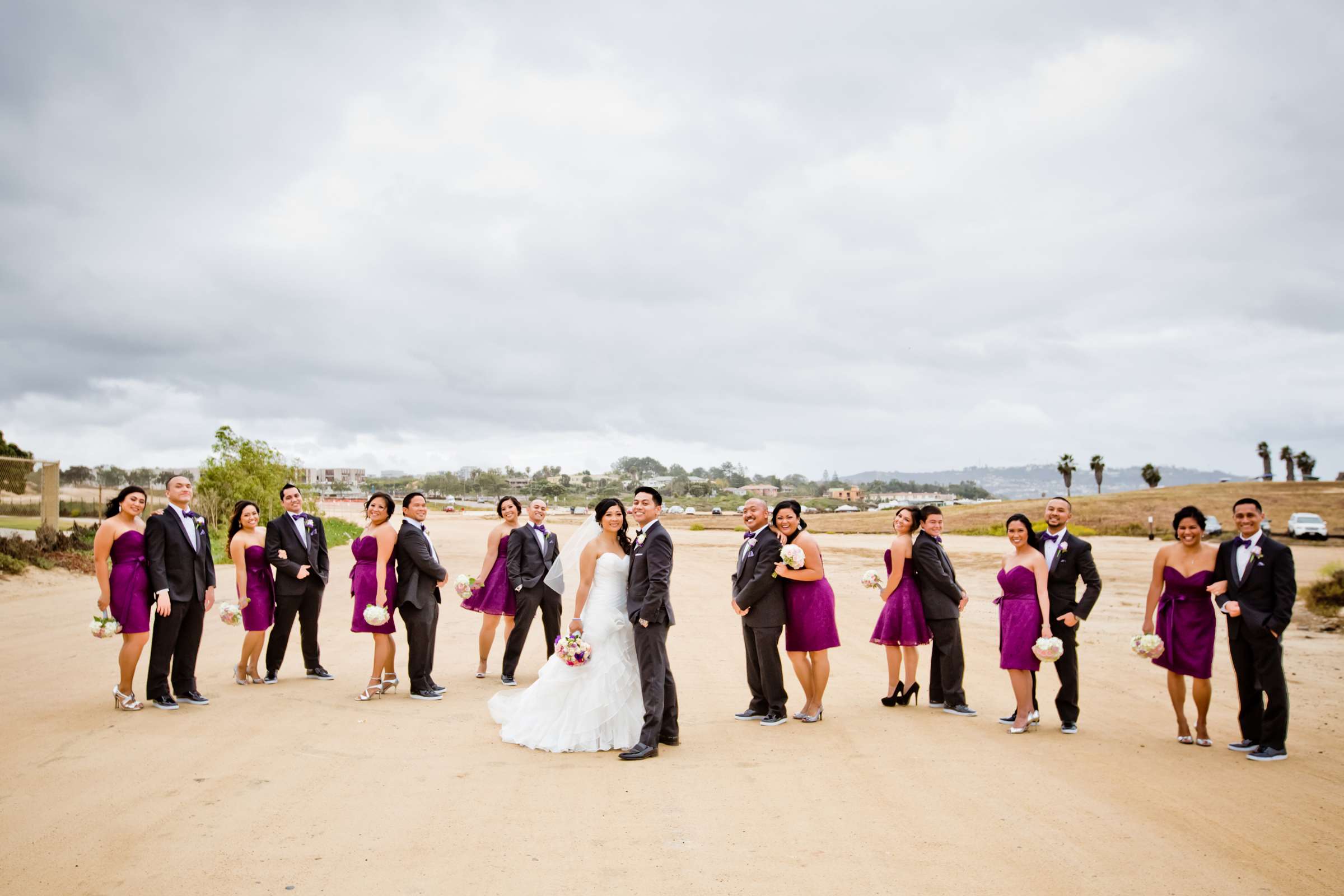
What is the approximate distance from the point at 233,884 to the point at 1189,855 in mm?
5760

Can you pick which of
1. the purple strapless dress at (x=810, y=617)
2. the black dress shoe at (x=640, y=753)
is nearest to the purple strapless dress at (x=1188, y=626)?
the purple strapless dress at (x=810, y=617)

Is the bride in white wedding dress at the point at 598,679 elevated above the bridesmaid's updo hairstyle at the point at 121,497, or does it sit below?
below

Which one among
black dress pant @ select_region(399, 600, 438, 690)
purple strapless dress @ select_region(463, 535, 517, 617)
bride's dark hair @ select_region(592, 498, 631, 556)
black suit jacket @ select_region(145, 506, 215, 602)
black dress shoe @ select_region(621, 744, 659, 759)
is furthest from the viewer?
purple strapless dress @ select_region(463, 535, 517, 617)

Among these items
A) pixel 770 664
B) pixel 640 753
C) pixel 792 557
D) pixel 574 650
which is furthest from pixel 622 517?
pixel 770 664

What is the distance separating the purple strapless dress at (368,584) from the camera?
9.00m

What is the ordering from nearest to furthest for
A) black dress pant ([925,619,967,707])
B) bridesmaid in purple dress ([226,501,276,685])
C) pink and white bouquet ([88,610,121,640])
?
pink and white bouquet ([88,610,121,640]), black dress pant ([925,619,967,707]), bridesmaid in purple dress ([226,501,276,685])

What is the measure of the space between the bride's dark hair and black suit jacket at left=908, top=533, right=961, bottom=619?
3.39 metres

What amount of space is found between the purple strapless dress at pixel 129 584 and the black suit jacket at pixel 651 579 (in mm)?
4990

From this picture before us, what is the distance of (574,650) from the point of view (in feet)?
24.0

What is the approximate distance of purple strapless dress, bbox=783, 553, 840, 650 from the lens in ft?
27.0

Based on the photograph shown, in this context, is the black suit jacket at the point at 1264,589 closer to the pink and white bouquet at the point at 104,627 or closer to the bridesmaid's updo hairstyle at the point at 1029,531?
the bridesmaid's updo hairstyle at the point at 1029,531

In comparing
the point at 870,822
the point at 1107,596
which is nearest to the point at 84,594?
the point at 870,822

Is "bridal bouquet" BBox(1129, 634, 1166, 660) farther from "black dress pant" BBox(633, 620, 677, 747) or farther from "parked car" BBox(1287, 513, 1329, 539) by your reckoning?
"parked car" BBox(1287, 513, 1329, 539)

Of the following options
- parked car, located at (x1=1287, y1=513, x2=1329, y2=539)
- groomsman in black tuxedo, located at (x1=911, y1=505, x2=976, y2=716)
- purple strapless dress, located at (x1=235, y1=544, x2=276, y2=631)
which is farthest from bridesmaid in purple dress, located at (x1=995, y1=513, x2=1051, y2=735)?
parked car, located at (x1=1287, y1=513, x2=1329, y2=539)
